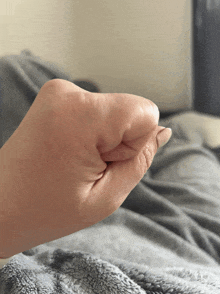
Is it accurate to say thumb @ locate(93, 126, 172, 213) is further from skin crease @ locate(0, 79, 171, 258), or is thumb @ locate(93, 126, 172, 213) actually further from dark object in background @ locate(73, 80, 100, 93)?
dark object in background @ locate(73, 80, 100, 93)

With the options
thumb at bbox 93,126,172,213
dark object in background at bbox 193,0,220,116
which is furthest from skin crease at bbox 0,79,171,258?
dark object in background at bbox 193,0,220,116

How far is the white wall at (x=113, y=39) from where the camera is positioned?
330 mm

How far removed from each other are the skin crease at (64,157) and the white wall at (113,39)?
0.11 metres

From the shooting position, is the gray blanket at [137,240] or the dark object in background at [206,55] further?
the dark object in background at [206,55]

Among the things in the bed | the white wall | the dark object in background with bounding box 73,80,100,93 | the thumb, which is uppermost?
the white wall

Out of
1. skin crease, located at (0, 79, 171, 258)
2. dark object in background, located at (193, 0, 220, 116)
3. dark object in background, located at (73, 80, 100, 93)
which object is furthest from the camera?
dark object in background, located at (193, 0, 220, 116)

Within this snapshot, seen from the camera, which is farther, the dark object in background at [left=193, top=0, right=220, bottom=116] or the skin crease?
the dark object in background at [left=193, top=0, right=220, bottom=116]

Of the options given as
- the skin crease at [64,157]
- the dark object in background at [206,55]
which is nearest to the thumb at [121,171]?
the skin crease at [64,157]

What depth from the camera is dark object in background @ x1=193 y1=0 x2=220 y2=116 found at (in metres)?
0.50

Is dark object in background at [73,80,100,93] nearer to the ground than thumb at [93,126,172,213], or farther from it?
farther from it

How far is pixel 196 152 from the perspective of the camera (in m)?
0.61

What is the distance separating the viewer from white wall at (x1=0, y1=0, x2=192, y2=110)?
33cm

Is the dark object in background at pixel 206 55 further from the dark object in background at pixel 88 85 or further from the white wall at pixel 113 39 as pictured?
the dark object in background at pixel 88 85

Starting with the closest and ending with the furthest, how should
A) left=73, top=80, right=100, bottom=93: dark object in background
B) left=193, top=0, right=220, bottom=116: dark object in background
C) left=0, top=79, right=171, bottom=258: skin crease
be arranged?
left=0, top=79, right=171, bottom=258: skin crease
left=73, top=80, right=100, bottom=93: dark object in background
left=193, top=0, right=220, bottom=116: dark object in background
